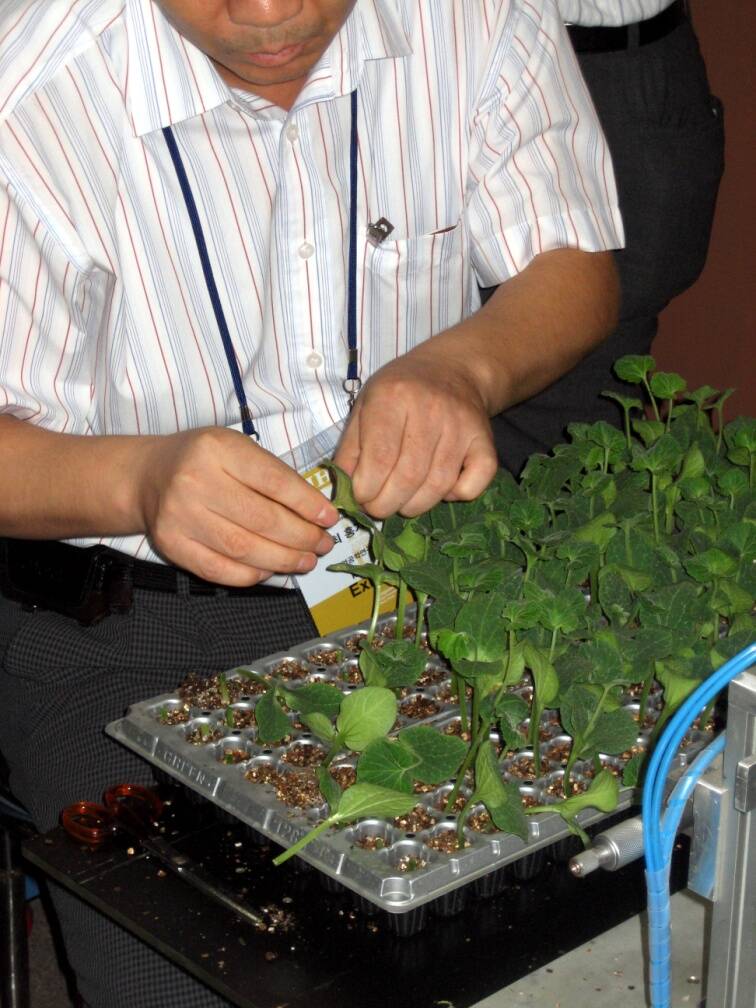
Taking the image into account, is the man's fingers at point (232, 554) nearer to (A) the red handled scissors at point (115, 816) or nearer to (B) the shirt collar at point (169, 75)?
(A) the red handled scissors at point (115, 816)

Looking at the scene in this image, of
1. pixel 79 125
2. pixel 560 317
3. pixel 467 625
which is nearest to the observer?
pixel 467 625

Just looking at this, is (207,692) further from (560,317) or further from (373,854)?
(560,317)

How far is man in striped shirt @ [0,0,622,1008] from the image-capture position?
1.07 metres

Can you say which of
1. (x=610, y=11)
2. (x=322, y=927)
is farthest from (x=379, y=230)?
(x=322, y=927)

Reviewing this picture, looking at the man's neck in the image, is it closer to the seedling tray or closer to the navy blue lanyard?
the navy blue lanyard

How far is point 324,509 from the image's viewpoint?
0.98 meters

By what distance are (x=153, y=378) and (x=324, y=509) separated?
350 millimetres

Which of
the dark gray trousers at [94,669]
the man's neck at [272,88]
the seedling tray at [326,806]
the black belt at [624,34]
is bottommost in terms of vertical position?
the dark gray trousers at [94,669]

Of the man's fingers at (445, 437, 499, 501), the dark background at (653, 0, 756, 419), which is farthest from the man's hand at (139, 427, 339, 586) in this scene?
the dark background at (653, 0, 756, 419)

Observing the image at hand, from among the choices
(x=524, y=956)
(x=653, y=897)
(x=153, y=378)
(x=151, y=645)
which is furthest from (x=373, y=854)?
(x=153, y=378)

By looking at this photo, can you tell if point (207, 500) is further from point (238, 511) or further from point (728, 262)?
point (728, 262)

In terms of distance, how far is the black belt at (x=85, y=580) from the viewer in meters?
1.24

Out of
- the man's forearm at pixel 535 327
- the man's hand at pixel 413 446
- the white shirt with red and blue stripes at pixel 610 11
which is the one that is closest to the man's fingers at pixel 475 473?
the man's hand at pixel 413 446

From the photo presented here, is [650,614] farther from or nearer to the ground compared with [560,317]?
nearer to the ground
